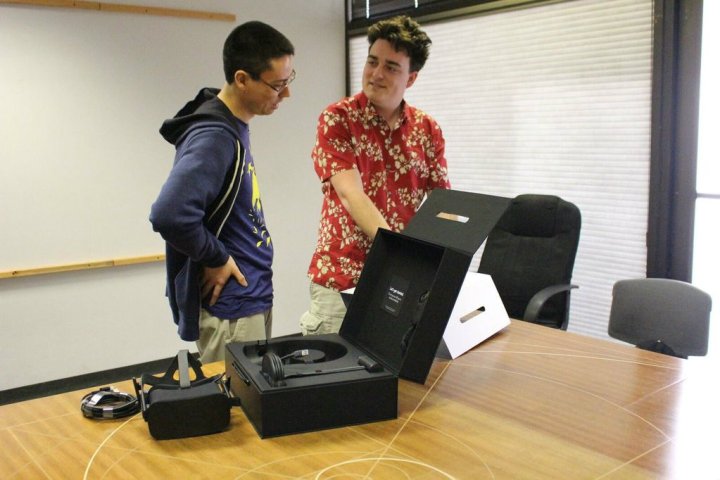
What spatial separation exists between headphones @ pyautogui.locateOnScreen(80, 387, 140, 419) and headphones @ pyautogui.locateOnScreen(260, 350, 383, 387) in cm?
29

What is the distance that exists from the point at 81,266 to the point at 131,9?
4.84ft

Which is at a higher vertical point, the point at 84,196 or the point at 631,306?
the point at 84,196

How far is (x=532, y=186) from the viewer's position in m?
3.65

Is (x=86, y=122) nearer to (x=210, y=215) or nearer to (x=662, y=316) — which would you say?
(x=210, y=215)

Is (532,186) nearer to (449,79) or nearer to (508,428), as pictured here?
→ (449,79)

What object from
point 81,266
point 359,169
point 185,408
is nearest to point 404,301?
point 185,408

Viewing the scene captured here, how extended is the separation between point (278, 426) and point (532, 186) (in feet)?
8.79

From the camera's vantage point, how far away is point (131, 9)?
149 inches

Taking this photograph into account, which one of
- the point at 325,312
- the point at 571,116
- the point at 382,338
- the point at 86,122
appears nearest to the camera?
the point at 382,338

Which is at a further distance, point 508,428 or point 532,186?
point 532,186

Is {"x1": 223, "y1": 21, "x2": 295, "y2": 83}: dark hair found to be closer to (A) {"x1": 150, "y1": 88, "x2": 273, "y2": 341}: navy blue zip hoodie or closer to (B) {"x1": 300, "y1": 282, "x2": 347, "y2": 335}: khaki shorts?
(A) {"x1": 150, "y1": 88, "x2": 273, "y2": 341}: navy blue zip hoodie

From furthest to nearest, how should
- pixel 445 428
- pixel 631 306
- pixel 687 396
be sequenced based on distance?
pixel 631 306, pixel 687 396, pixel 445 428

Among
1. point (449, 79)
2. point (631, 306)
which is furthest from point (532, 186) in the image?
point (631, 306)

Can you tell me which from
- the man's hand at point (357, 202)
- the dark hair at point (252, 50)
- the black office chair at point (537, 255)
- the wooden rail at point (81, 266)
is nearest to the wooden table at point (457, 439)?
the man's hand at point (357, 202)
